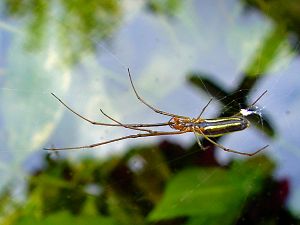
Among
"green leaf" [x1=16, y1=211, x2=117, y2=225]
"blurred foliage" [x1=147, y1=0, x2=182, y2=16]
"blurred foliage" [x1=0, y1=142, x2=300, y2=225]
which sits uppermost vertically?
"blurred foliage" [x1=147, y1=0, x2=182, y2=16]

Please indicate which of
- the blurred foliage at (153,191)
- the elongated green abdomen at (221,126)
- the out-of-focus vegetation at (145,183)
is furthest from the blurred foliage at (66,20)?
the elongated green abdomen at (221,126)

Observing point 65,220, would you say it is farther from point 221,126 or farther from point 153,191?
point 221,126

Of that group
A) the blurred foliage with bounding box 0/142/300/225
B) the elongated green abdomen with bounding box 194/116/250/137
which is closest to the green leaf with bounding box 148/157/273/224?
the blurred foliage with bounding box 0/142/300/225

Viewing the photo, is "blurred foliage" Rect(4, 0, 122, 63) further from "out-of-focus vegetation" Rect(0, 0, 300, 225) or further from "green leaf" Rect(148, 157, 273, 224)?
"green leaf" Rect(148, 157, 273, 224)

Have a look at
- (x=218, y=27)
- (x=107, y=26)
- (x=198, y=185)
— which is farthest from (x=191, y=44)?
(x=198, y=185)

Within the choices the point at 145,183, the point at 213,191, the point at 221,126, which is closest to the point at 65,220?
the point at 145,183

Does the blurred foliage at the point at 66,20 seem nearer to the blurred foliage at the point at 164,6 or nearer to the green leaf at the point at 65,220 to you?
the blurred foliage at the point at 164,6

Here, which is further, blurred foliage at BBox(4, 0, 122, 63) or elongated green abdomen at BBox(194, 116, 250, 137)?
blurred foliage at BBox(4, 0, 122, 63)

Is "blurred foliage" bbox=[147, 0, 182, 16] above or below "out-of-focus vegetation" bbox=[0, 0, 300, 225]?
above
